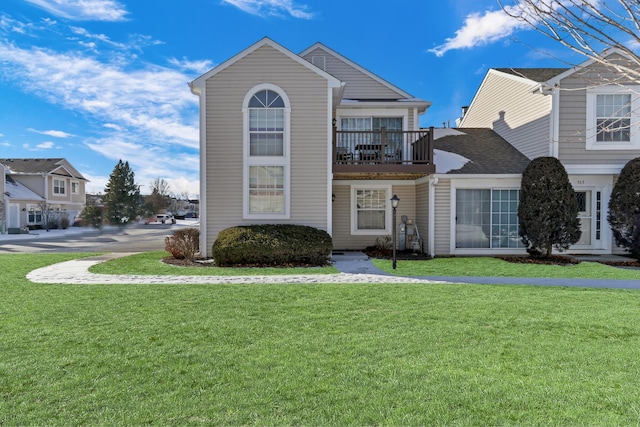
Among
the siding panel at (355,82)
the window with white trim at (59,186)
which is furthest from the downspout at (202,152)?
the window with white trim at (59,186)

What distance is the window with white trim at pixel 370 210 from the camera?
13344 mm

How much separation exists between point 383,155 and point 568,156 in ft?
20.7

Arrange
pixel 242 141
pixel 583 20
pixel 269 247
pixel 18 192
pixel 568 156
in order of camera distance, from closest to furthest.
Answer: pixel 583 20, pixel 269 247, pixel 242 141, pixel 568 156, pixel 18 192

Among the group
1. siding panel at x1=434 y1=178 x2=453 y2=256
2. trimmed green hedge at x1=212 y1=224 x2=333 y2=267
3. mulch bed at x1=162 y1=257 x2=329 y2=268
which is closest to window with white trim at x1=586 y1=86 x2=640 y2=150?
siding panel at x1=434 y1=178 x2=453 y2=256

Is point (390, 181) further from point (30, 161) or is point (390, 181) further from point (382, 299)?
point (30, 161)

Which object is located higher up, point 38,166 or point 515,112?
point 38,166

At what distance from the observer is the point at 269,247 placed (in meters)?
9.88

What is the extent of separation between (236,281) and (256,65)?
7.03m

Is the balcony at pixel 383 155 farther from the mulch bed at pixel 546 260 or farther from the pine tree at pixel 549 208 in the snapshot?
the mulch bed at pixel 546 260

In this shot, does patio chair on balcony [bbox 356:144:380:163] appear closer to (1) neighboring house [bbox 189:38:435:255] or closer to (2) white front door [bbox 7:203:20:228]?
(1) neighboring house [bbox 189:38:435:255]

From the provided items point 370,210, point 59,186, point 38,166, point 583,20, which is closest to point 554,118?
point 370,210

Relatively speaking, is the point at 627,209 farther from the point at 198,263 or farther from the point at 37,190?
the point at 37,190

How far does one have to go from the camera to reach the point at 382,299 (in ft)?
20.3

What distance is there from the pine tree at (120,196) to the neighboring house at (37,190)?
15.6 ft
